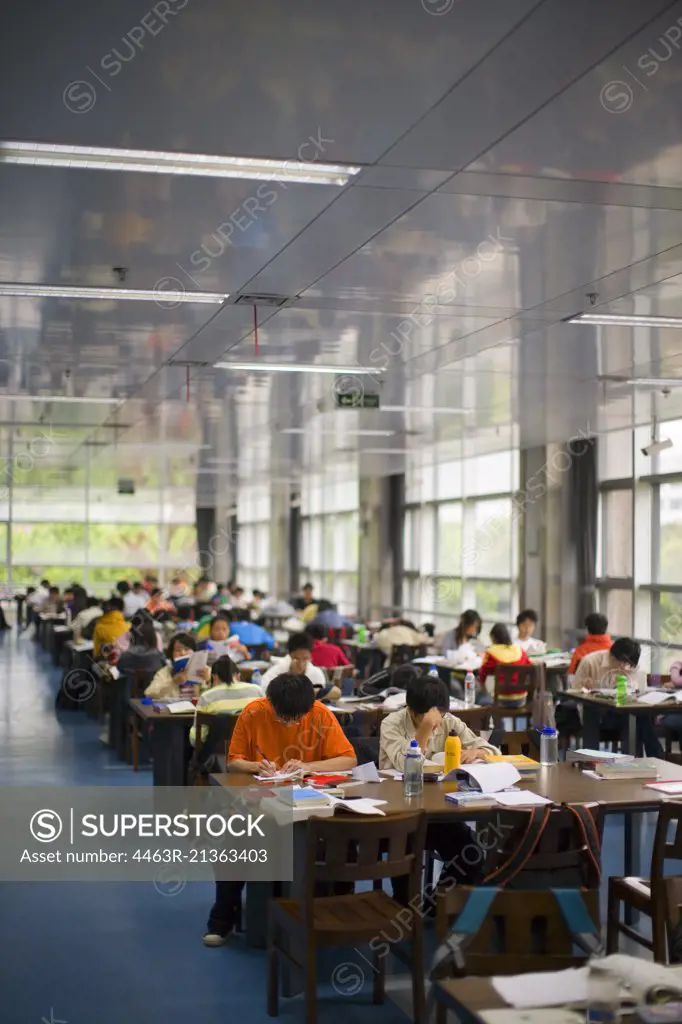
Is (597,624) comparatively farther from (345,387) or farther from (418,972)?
(418,972)

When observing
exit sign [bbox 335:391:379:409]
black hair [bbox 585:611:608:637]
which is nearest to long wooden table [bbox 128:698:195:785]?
exit sign [bbox 335:391:379:409]

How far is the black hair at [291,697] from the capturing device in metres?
4.45

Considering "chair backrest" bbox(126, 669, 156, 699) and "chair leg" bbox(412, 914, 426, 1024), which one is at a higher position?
"chair backrest" bbox(126, 669, 156, 699)

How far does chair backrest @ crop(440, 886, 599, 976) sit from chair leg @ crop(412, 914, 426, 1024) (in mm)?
1031

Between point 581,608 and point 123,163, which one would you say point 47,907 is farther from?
point 581,608

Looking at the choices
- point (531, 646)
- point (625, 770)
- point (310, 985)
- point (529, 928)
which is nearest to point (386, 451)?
point (531, 646)

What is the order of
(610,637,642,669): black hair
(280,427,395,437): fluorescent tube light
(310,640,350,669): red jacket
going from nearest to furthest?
(610,637,642,669): black hair → (310,640,350,669): red jacket → (280,427,395,437): fluorescent tube light

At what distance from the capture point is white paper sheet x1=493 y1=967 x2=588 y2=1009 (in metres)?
2.13

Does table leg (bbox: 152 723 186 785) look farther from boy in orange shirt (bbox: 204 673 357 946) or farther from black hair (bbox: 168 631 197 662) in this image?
boy in orange shirt (bbox: 204 673 357 946)

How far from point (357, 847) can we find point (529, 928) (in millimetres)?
1007

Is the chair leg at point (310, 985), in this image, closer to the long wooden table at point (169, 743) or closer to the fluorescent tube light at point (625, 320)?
the long wooden table at point (169, 743)

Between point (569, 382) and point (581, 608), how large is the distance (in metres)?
4.62

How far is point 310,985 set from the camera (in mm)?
3439

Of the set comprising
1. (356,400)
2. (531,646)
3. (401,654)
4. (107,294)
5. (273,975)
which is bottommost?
(273,975)
